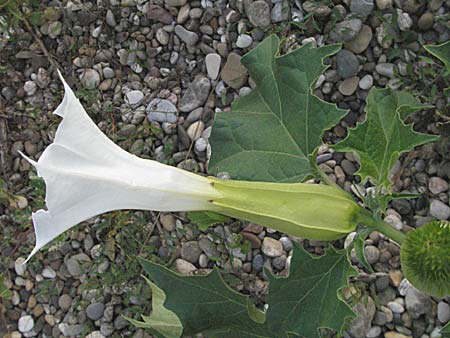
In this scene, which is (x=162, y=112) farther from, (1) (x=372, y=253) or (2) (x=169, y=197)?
(2) (x=169, y=197)

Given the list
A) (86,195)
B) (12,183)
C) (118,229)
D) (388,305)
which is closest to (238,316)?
(86,195)

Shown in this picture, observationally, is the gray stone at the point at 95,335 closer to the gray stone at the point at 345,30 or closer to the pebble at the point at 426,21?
the gray stone at the point at 345,30

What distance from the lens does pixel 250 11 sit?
186cm

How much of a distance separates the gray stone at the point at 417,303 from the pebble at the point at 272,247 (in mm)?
347

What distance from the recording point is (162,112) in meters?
1.93

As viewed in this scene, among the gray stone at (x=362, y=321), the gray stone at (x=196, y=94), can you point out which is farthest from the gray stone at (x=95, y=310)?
the gray stone at (x=362, y=321)

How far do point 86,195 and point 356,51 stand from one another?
3.64ft

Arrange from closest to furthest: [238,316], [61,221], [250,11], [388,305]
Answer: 1. [61,221]
2. [238,316]
3. [388,305]
4. [250,11]

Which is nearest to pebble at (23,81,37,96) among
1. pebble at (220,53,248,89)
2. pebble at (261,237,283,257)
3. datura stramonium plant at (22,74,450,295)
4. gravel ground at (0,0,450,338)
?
gravel ground at (0,0,450,338)

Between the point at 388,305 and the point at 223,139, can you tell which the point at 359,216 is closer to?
the point at 223,139

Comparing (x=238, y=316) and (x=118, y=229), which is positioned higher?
(x=238, y=316)

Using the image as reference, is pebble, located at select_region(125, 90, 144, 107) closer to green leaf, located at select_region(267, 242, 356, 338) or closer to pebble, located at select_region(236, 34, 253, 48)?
pebble, located at select_region(236, 34, 253, 48)

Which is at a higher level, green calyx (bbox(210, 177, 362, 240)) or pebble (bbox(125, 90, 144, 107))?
green calyx (bbox(210, 177, 362, 240))

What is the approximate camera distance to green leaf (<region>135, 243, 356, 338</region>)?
105cm
